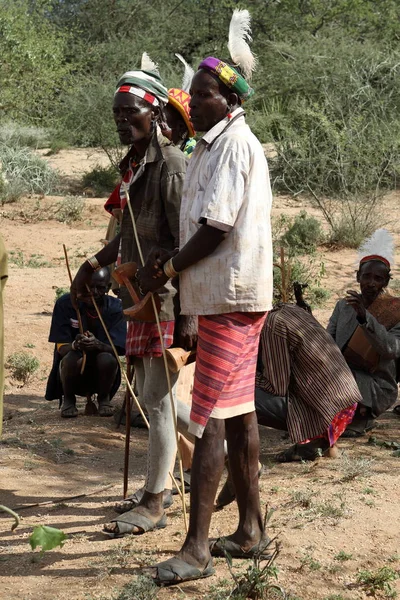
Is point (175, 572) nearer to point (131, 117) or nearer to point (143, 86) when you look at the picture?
point (131, 117)

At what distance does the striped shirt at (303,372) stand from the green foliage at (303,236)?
630cm

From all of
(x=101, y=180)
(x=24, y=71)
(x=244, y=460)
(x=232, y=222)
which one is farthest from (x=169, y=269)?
(x=24, y=71)

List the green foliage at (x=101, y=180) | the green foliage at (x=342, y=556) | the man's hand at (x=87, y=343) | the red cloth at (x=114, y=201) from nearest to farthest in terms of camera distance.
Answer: the green foliage at (x=342, y=556)
the red cloth at (x=114, y=201)
the man's hand at (x=87, y=343)
the green foliage at (x=101, y=180)

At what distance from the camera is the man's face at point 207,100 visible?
327cm

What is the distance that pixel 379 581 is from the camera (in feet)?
11.0

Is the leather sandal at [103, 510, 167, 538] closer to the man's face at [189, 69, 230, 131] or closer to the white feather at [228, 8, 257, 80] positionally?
the man's face at [189, 69, 230, 131]

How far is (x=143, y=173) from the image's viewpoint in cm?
378

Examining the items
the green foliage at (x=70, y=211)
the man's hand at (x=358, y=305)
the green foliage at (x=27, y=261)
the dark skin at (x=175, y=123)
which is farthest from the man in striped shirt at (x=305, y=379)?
the green foliage at (x=70, y=211)

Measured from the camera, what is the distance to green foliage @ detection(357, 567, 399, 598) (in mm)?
3322

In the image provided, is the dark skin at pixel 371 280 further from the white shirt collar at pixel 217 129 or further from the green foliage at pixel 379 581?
the white shirt collar at pixel 217 129

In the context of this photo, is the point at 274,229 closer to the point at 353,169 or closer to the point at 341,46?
the point at 353,169

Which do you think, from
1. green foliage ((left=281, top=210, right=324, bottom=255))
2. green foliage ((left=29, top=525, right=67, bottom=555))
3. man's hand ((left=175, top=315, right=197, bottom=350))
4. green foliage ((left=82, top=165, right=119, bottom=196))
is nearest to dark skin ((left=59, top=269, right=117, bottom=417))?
man's hand ((left=175, top=315, right=197, bottom=350))

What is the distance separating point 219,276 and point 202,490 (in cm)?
74

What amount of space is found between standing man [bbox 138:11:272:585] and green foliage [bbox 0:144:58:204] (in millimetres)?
12048
